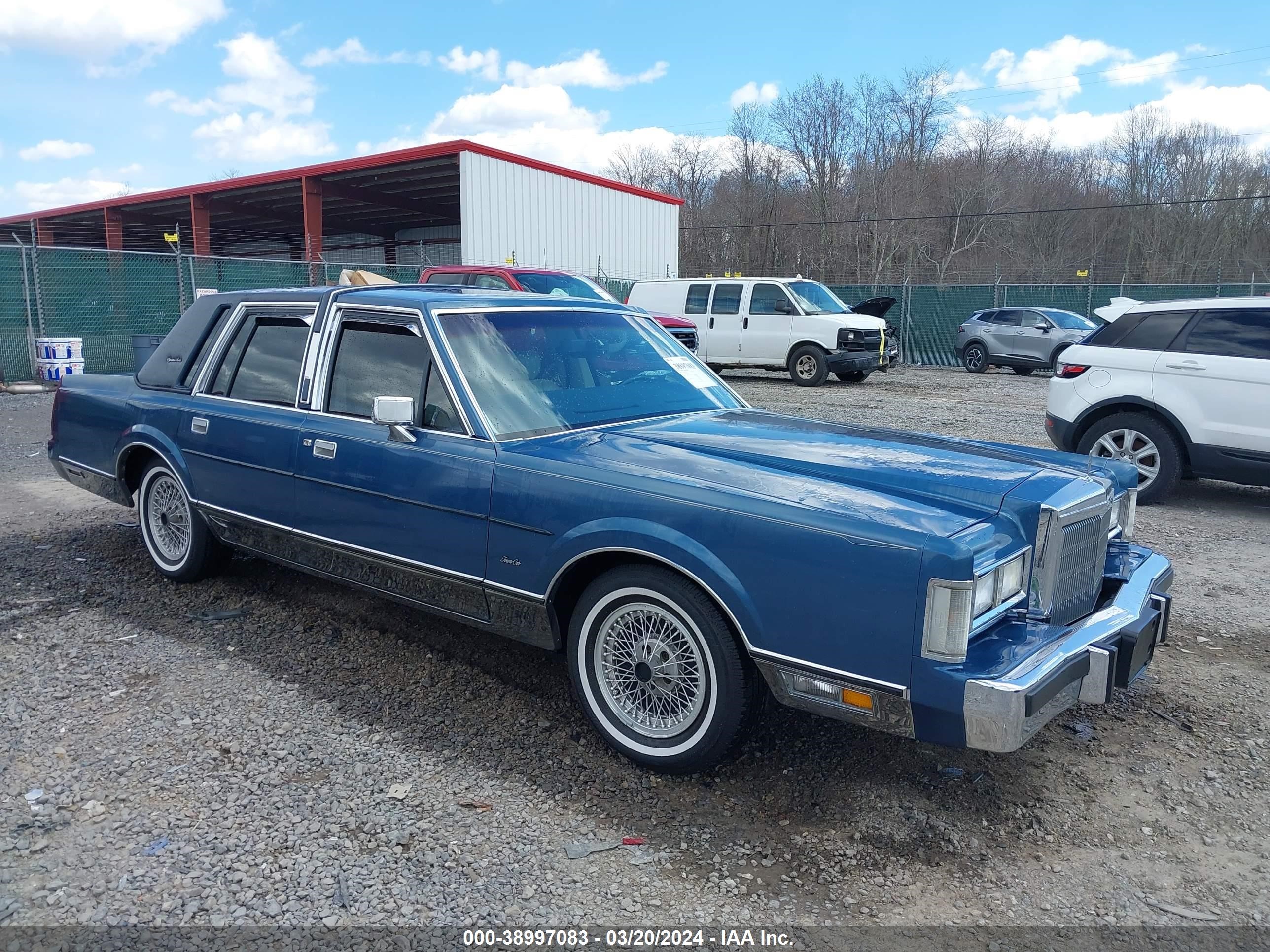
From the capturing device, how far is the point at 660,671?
3.22 meters

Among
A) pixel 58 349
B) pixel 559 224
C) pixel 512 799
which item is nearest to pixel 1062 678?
pixel 512 799

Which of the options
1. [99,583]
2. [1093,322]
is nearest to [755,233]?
[1093,322]

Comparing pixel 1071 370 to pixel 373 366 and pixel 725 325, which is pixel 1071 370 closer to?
pixel 373 366

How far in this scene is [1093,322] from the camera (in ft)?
78.2

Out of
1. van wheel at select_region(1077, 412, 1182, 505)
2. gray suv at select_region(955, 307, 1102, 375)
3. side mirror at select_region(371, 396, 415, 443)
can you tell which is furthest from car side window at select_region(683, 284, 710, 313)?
side mirror at select_region(371, 396, 415, 443)

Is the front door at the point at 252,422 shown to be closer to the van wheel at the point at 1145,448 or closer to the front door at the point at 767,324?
the van wheel at the point at 1145,448

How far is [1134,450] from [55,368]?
607 inches

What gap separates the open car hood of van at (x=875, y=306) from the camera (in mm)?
20094

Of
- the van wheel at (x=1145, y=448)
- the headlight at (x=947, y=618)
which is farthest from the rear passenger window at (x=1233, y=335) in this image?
the headlight at (x=947, y=618)

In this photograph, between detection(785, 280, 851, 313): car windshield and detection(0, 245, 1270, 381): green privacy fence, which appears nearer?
detection(0, 245, 1270, 381): green privacy fence

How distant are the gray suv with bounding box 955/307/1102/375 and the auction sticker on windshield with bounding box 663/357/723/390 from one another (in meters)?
18.8

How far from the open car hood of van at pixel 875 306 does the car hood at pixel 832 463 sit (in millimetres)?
16378

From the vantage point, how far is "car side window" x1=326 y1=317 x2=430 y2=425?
400cm

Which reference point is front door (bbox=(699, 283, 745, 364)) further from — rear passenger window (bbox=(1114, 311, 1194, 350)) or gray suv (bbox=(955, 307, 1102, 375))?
rear passenger window (bbox=(1114, 311, 1194, 350))
